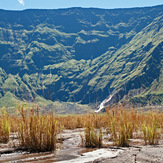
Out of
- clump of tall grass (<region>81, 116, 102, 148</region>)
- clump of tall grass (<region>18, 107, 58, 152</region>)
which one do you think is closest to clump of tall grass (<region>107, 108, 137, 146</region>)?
clump of tall grass (<region>81, 116, 102, 148</region>)

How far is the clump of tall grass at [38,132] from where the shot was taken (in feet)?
20.0

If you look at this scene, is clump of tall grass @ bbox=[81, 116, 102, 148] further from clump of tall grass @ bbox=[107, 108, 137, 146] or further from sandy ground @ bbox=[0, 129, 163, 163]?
sandy ground @ bbox=[0, 129, 163, 163]

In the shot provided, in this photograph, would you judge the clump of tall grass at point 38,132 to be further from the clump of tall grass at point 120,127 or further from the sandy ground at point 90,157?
the clump of tall grass at point 120,127

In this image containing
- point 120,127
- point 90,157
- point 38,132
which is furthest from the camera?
point 120,127

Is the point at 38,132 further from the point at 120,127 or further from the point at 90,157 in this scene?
the point at 120,127

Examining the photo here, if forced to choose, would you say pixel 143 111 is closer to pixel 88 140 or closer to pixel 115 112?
pixel 115 112

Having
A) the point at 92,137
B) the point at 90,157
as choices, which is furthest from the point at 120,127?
the point at 90,157

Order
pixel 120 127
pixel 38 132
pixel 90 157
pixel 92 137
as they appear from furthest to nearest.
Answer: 1. pixel 92 137
2. pixel 120 127
3. pixel 38 132
4. pixel 90 157

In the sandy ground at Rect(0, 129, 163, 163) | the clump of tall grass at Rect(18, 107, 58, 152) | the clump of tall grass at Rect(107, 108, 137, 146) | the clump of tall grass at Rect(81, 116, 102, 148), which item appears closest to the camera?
the sandy ground at Rect(0, 129, 163, 163)

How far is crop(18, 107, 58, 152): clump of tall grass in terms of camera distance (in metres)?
6.10

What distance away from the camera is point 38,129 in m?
6.10

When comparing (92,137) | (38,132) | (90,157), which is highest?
(38,132)

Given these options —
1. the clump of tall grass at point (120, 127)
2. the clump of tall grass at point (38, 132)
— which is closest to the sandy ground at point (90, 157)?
the clump of tall grass at point (38, 132)

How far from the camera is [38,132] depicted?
241 inches
